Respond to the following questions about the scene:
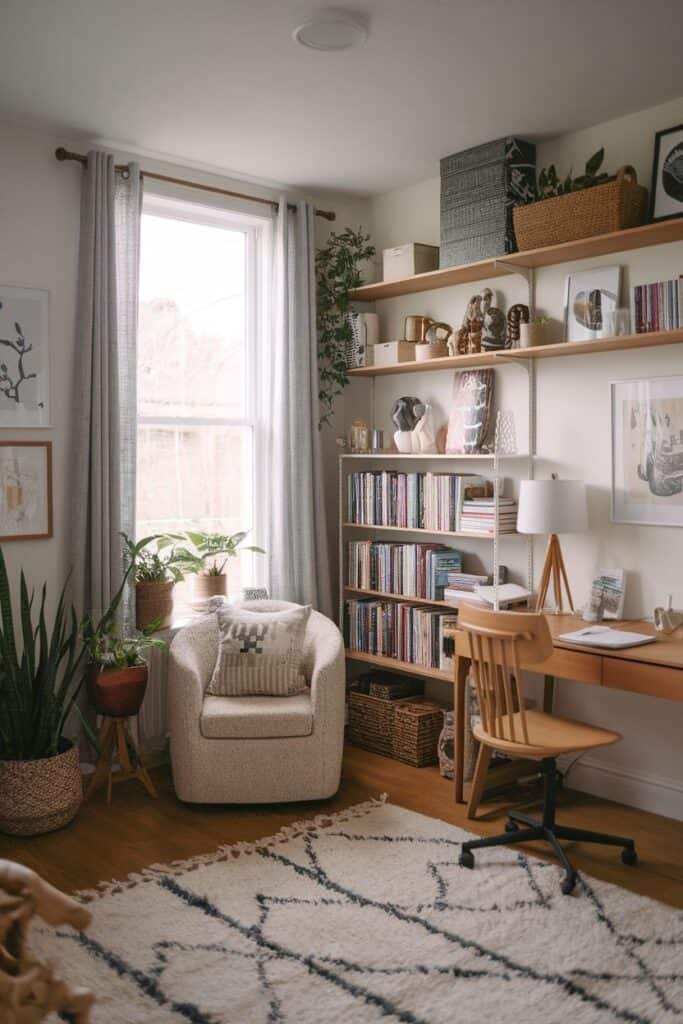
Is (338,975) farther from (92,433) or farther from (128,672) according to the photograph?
(92,433)

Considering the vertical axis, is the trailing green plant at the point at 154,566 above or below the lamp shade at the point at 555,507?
below

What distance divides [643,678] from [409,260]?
2.36 meters

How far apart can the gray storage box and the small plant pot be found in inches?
14.4

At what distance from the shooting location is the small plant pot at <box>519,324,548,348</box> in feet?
13.1

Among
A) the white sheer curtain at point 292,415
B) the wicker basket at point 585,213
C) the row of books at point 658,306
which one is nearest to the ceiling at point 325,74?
the wicker basket at point 585,213

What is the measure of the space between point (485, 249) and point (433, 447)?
96 centimetres

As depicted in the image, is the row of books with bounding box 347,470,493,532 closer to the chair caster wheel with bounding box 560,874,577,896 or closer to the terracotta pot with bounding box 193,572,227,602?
the terracotta pot with bounding box 193,572,227,602

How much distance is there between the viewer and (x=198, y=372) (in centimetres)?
464

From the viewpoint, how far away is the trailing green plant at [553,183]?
374 centimetres

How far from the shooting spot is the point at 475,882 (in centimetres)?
313

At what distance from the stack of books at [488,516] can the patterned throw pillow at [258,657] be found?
0.91m

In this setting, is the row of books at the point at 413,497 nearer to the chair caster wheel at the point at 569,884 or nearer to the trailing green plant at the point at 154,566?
the trailing green plant at the point at 154,566

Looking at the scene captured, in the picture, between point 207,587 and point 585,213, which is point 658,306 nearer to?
point 585,213

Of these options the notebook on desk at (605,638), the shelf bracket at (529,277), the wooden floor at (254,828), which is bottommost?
the wooden floor at (254,828)
